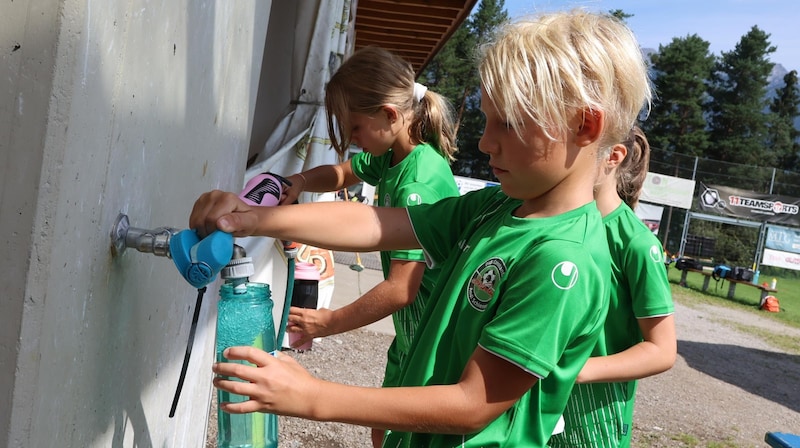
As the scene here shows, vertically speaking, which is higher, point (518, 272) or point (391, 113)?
point (391, 113)

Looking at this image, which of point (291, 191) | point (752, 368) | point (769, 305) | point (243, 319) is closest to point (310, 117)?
point (291, 191)

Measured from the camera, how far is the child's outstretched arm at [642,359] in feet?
7.21

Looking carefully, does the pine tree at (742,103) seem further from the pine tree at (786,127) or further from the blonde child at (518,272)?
the blonde child at (518,272)

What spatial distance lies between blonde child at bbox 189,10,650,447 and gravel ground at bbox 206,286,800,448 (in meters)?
3.00

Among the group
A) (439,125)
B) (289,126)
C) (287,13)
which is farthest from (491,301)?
(287,13)

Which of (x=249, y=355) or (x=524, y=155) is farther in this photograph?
(x=524, y=155)

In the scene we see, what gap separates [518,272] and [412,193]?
1.16m

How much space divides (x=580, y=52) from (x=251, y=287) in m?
0.86

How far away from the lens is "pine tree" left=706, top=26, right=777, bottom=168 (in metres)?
47.0

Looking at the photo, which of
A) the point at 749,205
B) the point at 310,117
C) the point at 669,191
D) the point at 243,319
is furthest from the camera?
the point at 669,191

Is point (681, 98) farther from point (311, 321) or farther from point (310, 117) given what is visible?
point (311, 321)

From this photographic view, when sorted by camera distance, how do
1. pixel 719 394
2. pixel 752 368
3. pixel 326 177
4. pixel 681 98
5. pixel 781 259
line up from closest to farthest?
pixel 326 177 → pixel 719 394 → pixel 752 368 → pixel 781 259 → pixel 681 98

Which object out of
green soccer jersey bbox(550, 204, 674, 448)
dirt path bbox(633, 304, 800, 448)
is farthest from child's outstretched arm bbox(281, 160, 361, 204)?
dirt path bbox(633, 304, 800, 448)

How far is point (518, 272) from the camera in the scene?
58.0 inches
